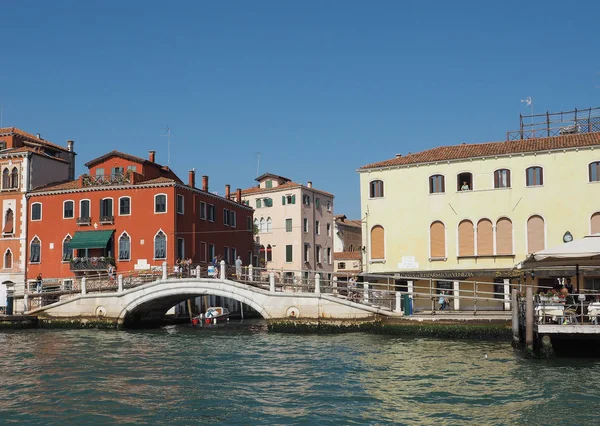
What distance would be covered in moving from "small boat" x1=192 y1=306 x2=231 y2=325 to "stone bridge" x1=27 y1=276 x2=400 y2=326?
2.28m

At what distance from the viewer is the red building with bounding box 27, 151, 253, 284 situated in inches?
1553

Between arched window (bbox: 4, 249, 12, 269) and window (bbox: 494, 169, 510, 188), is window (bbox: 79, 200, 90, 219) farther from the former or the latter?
window (bbox: 494, 169, 510, 188)

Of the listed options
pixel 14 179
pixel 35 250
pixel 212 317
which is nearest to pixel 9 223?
pixel 35 250

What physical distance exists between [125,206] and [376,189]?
48.5 ft

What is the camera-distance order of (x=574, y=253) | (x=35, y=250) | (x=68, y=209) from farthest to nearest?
(x=35, y=250)
(x=68, y=209)
(x=574, y=253)

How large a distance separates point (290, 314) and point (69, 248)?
56.4ft

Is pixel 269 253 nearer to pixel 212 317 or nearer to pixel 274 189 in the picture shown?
pixel 274 189

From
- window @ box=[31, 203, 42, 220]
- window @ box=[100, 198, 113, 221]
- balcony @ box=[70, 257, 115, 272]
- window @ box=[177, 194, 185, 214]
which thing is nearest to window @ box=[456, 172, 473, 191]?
window @ box=[177, 194, 185, 214]

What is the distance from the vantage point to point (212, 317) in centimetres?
3931

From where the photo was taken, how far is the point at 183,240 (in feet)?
132

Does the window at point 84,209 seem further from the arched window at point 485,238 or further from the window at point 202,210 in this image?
the arched window at point 485,238

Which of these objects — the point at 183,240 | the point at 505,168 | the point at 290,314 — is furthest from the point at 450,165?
the point at 183,240

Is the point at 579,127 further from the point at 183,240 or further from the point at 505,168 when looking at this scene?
the point at 183,240

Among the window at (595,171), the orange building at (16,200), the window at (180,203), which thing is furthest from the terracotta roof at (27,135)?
the window at (595,171)
